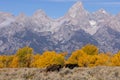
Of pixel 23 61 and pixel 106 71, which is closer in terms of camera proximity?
pixel 106 71

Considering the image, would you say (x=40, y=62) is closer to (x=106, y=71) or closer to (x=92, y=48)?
(x=92, y=48)

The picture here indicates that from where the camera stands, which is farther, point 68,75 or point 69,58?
point 69,58

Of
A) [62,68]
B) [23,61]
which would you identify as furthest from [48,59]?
A: [62,68]

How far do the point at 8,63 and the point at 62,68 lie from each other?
445ft

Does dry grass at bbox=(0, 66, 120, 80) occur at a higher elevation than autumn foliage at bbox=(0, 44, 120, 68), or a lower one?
higher

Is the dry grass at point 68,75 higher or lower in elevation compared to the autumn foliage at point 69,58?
higher

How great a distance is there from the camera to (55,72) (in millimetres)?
22984

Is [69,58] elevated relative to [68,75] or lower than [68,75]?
lower

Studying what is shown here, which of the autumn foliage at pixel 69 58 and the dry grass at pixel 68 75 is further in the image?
the autumn foliage at pixel 69 58

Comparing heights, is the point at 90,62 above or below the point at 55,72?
below

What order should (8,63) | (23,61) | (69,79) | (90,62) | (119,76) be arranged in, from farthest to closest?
(8,63) < (23,61) < (90,62) < (119,76) < (69,79)

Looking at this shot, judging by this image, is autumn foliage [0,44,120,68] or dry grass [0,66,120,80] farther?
autumn foliage [0,44,120,68]

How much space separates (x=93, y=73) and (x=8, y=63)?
13725cm

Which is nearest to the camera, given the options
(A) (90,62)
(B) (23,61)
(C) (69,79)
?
(C) (69,79)
